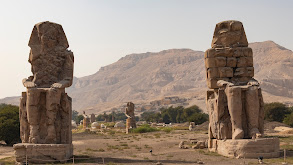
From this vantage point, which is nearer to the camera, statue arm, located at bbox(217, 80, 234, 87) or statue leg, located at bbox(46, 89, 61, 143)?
statue leg, located at bbox(46, 89, 61, 143)

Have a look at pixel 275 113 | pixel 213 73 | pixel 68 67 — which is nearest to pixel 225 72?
pixel 213 73

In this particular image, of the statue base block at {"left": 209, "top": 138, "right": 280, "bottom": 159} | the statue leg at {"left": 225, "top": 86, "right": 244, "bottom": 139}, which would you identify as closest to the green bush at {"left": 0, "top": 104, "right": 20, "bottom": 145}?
the statue leg at {"left": 225, "top": 86, "right": 244, "bottom": 139}

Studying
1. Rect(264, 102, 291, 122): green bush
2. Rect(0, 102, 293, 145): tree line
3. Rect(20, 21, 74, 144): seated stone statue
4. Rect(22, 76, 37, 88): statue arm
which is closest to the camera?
Rect(20, 21, 74, 144): seated stone statue

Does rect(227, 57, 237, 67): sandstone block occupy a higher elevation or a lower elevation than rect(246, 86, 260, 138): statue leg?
higher

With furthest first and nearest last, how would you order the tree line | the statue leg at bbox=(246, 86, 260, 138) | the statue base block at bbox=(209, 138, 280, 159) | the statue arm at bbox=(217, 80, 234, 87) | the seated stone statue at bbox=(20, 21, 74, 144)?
the tree line < the statue arm at bbox=(217, 80, 234, 87) < the statue leg at bbox=(246, 86, 260, 138) < the seated stone statue at bbox=(20, 21, 74, 144) < the statue base block at bbox=(209, 138, 280, 159)

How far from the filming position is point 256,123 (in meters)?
12.1

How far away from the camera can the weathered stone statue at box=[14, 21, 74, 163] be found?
11453 millimetres

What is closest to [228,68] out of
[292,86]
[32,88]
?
[32,88]

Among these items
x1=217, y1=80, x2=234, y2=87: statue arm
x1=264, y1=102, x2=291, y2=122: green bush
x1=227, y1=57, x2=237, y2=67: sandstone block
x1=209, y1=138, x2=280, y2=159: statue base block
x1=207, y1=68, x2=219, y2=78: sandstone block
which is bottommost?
x1=209, y1=138, x2=280, y2=159: statue base block

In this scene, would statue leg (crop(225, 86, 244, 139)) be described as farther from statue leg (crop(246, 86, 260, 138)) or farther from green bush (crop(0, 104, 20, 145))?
green bush (crop(0, 104, 20, 145))

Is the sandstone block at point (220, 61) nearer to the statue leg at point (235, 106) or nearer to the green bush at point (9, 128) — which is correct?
the statue leg at point (235, 106)

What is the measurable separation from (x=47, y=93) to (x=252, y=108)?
6.15 meters

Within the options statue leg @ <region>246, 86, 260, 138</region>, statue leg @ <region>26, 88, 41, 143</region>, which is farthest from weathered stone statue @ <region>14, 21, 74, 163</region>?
statue leg @ <region>246, 86, 260, 138</region>

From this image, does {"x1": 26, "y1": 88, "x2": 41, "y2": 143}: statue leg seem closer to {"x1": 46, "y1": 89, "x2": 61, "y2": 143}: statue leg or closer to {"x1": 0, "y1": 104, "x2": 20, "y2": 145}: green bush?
{"x1": 46, "y1": 89, "x2": 61, "y2": 143}: statue leg
